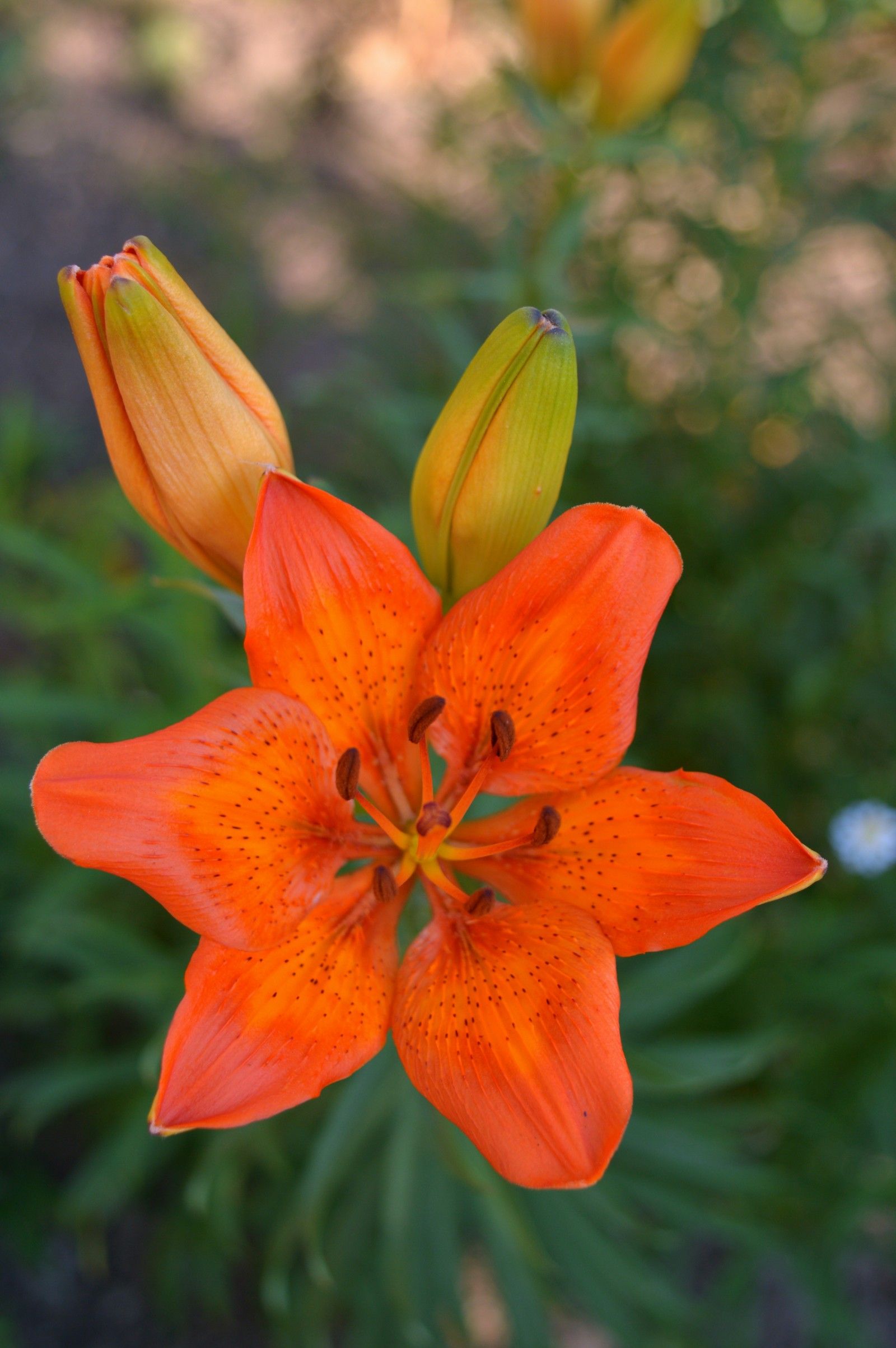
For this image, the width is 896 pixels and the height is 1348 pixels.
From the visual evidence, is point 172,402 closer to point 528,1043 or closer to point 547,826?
point 547,826

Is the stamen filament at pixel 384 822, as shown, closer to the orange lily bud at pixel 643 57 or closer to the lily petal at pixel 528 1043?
the lily petal at pixel 528 1043

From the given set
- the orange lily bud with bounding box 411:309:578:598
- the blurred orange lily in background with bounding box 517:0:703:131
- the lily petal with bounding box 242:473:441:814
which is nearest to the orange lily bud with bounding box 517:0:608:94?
the blurred orange lily in background with bounding box 517:0:703:131

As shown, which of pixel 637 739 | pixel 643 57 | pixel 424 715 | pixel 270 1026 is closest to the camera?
pixel 270 1026

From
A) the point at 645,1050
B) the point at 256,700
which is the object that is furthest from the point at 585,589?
the point at 645,1050

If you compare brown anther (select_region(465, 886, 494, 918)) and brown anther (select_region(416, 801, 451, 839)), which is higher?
brown anther (select_region(416, 801, 451, 839))

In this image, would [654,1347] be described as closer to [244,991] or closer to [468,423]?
[244,991]

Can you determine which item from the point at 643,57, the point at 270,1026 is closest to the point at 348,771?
the point at 270,1026

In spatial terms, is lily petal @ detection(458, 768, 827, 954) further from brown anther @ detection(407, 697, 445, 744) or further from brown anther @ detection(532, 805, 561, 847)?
brown anther @ detection(407, 697, 445, 744)
